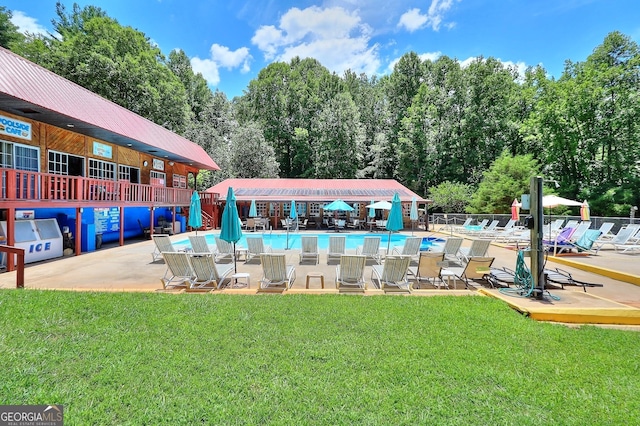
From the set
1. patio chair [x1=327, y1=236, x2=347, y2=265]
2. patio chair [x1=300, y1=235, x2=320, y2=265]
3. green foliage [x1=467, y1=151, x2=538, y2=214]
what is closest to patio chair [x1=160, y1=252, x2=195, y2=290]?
patio chair [x1=300, y1=235, x2=320, y2=265]

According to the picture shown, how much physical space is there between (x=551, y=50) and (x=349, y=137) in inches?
847

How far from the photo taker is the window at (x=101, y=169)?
47.1ft

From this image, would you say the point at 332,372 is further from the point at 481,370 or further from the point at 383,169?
the point at 383,169

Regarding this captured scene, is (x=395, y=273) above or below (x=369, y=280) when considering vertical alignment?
above

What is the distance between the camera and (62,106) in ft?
34.2

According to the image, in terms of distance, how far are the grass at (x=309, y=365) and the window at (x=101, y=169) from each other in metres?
11.4

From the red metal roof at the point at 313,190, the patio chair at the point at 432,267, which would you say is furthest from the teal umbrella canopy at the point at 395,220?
the red metal roof at the point at 313,190

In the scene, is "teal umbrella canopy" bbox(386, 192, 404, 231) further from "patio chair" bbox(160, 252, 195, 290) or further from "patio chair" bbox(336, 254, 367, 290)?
"patio chair" bbox(160, 252, 195, 290)

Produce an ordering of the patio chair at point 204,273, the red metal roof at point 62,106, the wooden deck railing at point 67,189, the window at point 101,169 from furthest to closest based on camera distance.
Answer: the window at point 101,169, the red metal roof at point 62,106, the wooden deck railing at point 67,189, the patio chair at point 204,273

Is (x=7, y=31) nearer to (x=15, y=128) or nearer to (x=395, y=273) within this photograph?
(x=15, y=128)

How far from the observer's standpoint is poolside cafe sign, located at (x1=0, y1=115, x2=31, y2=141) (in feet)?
33.8

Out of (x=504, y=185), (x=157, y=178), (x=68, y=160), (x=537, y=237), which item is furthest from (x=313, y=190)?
(x=537, y=237)

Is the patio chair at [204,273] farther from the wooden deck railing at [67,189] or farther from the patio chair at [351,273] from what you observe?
the wooden deck railing at [67,189]

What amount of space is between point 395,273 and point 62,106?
12.3 metres
